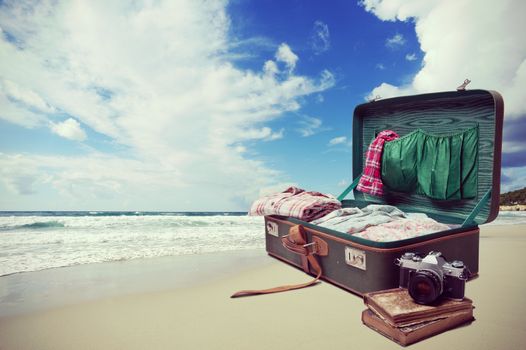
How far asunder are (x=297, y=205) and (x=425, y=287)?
162 cm

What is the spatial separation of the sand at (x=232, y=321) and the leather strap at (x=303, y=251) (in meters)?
0.06

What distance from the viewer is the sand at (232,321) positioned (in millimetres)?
1631

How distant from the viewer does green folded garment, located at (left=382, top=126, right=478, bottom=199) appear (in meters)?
3.25

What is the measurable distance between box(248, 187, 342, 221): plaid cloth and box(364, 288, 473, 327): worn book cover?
1.39m

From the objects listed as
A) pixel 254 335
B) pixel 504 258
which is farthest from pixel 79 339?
pixel 504 258

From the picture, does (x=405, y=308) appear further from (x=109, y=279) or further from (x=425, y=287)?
(x=109, y=279)

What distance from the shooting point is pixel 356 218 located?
2924mm

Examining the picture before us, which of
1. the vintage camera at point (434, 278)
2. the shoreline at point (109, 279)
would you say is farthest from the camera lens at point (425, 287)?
the shoreline at point (109, 279)

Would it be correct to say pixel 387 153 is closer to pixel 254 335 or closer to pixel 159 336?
pixel 254 335

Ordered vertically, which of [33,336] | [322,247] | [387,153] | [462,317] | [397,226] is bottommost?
[33,336]

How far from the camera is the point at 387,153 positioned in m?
3.97

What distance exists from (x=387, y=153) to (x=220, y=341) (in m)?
3.17

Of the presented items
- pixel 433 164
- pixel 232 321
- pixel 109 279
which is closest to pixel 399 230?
pixel 433 164

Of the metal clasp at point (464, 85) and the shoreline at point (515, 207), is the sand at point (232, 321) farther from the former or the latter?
the shoreline at point (515, 207)
